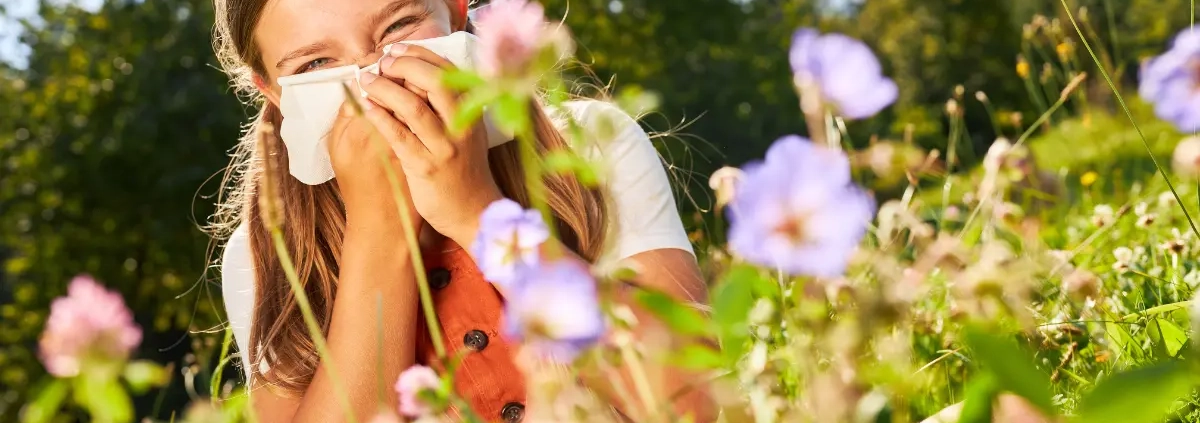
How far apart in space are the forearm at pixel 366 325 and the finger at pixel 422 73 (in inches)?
12.6

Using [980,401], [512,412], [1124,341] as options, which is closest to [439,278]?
[512,412]

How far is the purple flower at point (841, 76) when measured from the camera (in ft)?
1.60

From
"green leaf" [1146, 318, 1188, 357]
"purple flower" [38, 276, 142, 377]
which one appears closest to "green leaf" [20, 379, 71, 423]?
"purple flower" [38, 276, 142, 377]

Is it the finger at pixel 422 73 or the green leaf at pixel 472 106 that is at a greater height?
the green leaf at pixel 472 106

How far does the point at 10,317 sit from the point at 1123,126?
8.39m

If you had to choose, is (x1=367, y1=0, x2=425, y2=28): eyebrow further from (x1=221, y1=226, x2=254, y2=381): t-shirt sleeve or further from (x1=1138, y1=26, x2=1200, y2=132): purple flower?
(x1=1138, y1=26, x2=1200, y2=132): purple flower

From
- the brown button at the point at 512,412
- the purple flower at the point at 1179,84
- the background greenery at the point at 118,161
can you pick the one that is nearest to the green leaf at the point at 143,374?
the purple flower at the point at 1179,84

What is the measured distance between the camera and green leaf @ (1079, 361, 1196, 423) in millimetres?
433

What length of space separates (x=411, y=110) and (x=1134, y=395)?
1165 millimetres

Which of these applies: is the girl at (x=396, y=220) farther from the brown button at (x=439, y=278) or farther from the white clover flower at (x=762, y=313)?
the white clover flower at (x=762, y=313)

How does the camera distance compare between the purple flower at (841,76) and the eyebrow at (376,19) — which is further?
the eyebrow at (376,19)

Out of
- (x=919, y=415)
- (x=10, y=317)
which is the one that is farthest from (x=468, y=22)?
(x=10, y=317)

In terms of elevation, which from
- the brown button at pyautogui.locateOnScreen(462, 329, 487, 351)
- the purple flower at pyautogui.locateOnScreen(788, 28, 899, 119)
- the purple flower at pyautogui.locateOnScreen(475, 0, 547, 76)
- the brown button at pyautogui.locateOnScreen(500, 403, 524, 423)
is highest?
the purple flower at pyautogui.locateOnScreen(475, 0, 547, 76)

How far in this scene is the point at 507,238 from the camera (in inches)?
24.0
